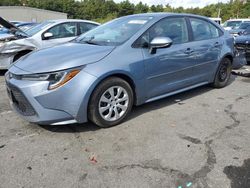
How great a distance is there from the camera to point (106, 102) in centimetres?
359

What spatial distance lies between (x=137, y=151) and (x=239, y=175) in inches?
42.4

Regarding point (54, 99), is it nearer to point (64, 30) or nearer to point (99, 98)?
point (99, 98)

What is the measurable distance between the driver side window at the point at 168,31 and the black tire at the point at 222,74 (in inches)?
53.3

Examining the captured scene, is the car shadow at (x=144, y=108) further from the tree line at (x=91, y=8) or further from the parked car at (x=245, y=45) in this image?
the tree line at (x=91, y=8)

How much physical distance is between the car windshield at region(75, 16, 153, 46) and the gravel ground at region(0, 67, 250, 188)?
3.84 feet

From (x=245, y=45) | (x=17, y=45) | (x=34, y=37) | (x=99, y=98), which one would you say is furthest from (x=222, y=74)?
(x=17, y=45)

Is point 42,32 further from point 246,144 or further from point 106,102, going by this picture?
point 246,144

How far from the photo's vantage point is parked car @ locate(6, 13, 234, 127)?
3.23 m

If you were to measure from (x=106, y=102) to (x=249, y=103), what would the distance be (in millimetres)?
2717

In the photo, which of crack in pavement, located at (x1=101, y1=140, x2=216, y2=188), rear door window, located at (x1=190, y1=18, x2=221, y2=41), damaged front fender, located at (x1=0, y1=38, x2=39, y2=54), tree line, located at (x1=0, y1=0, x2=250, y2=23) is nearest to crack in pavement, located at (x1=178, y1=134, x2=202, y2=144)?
crack in pavement, located at (x1=101, y1=140, x2=216, y2=188)

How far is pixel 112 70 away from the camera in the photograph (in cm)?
349

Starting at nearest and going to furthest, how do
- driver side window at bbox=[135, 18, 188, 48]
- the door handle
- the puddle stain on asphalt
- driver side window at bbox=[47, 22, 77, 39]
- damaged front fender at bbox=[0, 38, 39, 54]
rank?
the puddle stain on asphalt
driver side window at bbox=[135, 18, 188, 48]
the door handle
damaged front fender at bbox=[0, 38, 39, 54]
driver side window at bbox=[47, 22, 77, 39]

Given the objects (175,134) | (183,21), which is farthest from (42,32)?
(175,134)

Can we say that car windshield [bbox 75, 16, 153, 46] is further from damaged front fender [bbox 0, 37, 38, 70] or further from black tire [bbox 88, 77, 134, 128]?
damaged front fender [bbox 0, 37, 38, 70]
